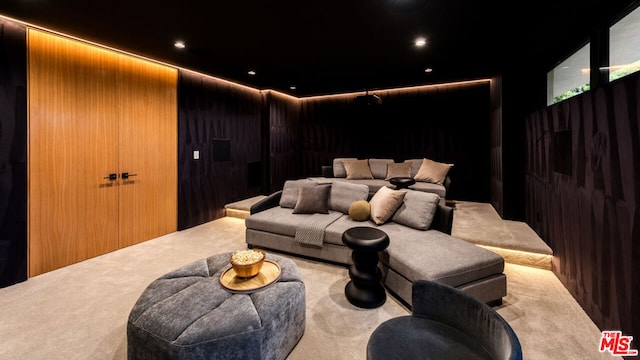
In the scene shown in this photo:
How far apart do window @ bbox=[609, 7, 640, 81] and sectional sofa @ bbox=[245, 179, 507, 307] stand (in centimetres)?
173

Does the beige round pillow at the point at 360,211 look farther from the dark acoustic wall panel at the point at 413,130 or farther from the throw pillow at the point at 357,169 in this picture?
the dark acoustic wall panel at the point at 413,130

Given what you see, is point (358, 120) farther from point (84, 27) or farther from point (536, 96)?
point (84, 27)

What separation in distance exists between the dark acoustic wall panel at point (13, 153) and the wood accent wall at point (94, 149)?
75mm

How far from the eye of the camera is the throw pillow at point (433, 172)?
5340 millimetres

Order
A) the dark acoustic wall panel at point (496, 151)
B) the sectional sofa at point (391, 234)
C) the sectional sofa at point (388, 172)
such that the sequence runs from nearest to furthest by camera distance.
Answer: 1. the sectional sofa at point (391, 234)
2. the dark acoustic wall panel at point (496, 151)
3. the sectional sofa at point (388, 172)

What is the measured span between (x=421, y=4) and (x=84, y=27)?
3.40 m

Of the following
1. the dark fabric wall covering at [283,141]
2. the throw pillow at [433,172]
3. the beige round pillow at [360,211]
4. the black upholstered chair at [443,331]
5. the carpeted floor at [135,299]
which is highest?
the dark fabric wall covering at [283,141]

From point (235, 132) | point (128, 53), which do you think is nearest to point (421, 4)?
point (128, 53)

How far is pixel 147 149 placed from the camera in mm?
4125

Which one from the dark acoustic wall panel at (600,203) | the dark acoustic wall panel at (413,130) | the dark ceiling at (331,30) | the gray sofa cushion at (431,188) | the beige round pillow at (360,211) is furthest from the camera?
the dark acoustic wall panel at (413,130)

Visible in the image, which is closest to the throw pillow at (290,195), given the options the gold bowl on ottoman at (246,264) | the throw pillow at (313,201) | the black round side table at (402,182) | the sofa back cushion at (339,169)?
the throw pillow at (313,201)

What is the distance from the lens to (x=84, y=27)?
9.55ft

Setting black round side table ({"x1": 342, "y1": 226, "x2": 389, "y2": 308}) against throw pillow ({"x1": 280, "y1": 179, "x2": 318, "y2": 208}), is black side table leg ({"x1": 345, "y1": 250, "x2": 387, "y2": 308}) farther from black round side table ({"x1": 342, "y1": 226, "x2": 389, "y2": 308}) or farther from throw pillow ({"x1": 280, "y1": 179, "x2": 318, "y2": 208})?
throw pillow ({"x1": 280, "y1": 179, "x2": 318, "y2": 208})

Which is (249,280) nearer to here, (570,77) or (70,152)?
(70,152)
